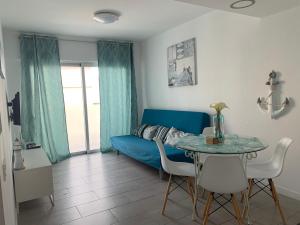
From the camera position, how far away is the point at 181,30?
14.1ft

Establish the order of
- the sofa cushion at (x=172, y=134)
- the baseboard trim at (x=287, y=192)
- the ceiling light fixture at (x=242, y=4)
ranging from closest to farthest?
the ceiling light fixture at (x=242, y=4) → the baseboard trim at (x=287, y=192) → the sofa cushion at (x=172, y=134)

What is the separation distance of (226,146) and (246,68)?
1.43 metres

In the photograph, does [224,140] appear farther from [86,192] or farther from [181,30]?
[181,30]

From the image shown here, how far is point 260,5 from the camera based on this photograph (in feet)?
8.23

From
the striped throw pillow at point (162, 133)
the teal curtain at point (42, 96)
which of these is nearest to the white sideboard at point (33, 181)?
the teal curtain at point (42, 96)

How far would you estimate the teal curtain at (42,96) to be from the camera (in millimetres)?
4391

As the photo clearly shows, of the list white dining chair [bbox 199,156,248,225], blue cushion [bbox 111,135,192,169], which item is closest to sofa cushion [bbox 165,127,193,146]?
blue cushion [bbox 111,135,192,169]

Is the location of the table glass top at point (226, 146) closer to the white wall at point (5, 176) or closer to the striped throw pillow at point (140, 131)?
the white wall at point (5, 176)

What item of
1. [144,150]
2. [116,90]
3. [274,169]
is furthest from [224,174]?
[116,90]

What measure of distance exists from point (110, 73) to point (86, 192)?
107 inches

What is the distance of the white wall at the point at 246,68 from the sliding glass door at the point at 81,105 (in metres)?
1.89

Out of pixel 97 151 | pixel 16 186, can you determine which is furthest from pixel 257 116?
pixel 97 151

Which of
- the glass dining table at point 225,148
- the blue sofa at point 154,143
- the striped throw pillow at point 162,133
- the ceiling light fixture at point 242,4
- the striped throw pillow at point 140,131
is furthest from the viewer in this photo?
the striped throw pillow at point 140,131

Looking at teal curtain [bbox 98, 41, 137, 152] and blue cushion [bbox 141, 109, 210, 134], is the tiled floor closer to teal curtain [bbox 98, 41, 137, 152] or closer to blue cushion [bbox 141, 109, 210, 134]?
blue cushion [bbox 141, 109, 210, 134]
